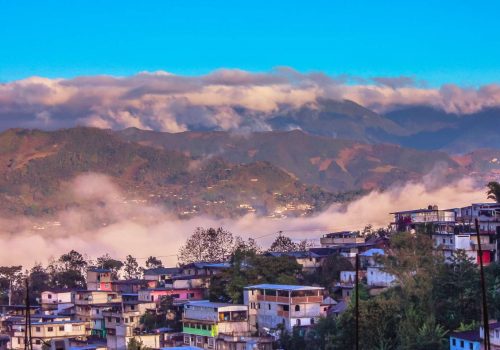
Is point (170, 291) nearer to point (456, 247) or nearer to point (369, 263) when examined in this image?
point (369, 263)

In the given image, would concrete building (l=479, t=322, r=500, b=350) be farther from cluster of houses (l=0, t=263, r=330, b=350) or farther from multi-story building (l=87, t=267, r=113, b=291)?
multi-story building (l=87, t=267, r=113, b=291)

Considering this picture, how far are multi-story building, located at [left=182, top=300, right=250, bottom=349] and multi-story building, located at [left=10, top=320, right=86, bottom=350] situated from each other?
624cm

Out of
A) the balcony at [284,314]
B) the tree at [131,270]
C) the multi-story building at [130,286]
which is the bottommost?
the balcony at [284,314]

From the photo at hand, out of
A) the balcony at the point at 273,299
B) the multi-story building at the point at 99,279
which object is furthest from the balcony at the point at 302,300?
the multi-story building at the point at 99,279

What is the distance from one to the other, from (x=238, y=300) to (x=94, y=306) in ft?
33.5

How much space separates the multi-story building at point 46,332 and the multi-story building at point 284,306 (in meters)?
9.24

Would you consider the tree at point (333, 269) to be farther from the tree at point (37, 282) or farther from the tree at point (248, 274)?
the tree at point (37, 282)

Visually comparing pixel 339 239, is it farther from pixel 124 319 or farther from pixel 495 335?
pixel 495 335

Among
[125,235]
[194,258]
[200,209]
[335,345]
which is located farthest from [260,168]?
[335,345]

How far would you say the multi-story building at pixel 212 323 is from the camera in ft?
154

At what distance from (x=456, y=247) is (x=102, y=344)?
1680 cm

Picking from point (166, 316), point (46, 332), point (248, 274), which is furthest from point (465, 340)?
point (46, 332)

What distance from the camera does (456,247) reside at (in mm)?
49938

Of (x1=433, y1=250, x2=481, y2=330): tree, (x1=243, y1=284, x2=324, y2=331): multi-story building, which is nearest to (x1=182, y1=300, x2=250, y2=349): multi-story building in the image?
(x1=243, y1=284, x2=324, y2=331): multi-story building
